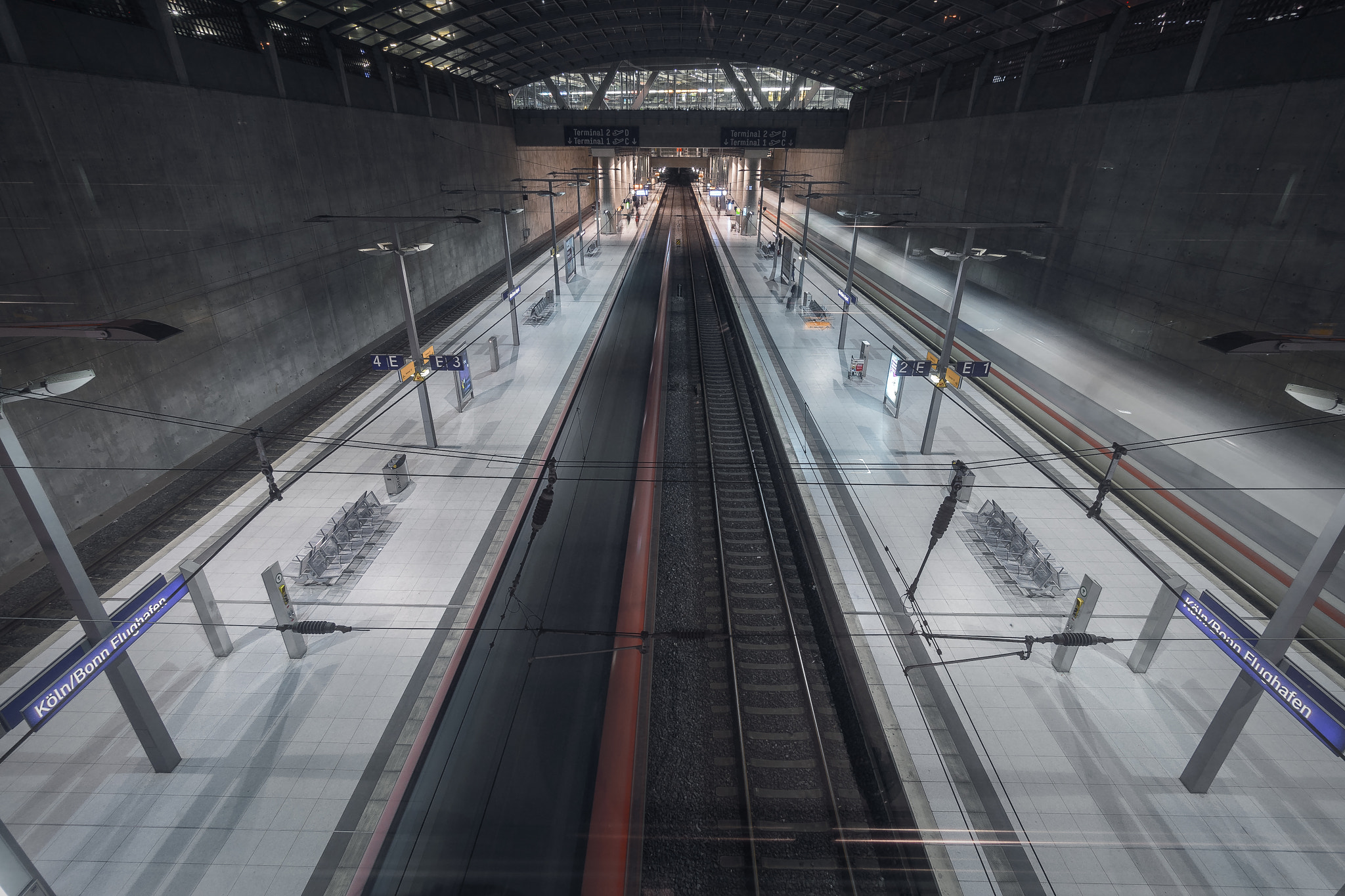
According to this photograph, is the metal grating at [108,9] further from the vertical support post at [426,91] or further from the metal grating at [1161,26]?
the metal grating at [1161,26]

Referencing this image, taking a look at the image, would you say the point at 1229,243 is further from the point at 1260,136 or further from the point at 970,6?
the point at 970,6

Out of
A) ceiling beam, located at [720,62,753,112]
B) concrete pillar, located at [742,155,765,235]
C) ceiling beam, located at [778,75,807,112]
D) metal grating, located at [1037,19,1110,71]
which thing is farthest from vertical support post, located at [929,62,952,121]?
ceiling beam, located at [778,75,807,112]

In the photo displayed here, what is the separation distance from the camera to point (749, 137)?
33.0 m

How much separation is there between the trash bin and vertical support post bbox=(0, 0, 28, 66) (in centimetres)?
823

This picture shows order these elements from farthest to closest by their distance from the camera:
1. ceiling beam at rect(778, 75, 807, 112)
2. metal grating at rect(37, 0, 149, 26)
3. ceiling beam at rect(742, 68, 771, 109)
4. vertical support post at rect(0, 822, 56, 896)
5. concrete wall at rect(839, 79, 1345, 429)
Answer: ceiling beam at rect(742, 68, 771, 109) < ceiling beam at rect(778, 75, 807, 112) < metal grating at rect(37, 0, 149, 26) < concrete wall at rect(839, 79, 1345, 429) < vertical support post at rect(0, 822, 56, 896)

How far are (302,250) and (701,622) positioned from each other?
49.5ft

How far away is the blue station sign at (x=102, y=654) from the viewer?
4.59 metres

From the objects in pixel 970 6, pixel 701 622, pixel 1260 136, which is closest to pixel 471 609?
pixel 701 622

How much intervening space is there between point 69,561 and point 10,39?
368 inches

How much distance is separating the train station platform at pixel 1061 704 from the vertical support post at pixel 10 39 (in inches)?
592

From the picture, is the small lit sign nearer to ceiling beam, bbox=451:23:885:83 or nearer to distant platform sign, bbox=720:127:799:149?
ceiling beam, bbox=451:23:885:83

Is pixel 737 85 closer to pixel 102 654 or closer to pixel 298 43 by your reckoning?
pixel 298 43

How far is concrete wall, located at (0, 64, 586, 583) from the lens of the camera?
364 inches

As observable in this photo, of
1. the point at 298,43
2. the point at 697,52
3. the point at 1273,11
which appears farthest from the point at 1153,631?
the point at 697,52
